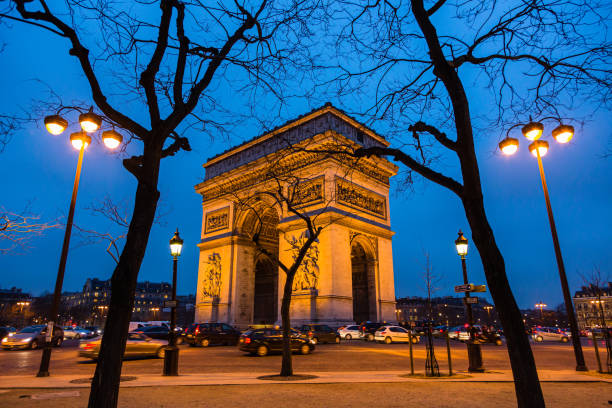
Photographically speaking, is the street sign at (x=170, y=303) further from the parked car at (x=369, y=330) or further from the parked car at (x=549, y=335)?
the parked car at (x=549, y=335)

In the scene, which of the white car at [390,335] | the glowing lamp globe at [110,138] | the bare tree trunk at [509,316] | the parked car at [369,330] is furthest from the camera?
the parked car at [369,330]

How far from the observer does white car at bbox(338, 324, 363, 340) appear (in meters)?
30.4

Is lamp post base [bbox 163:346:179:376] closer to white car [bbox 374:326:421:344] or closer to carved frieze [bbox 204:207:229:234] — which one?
white car [bbox 374:326:421:344]

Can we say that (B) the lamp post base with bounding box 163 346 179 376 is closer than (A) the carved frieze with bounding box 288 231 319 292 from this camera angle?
Yes

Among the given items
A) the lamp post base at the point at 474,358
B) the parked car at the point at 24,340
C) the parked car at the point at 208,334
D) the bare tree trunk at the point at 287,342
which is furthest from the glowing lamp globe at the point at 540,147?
the parked car at the point at 24,340

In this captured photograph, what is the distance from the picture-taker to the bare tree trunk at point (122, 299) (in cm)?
465

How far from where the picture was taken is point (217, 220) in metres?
42.7

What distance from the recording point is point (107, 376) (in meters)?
4.68

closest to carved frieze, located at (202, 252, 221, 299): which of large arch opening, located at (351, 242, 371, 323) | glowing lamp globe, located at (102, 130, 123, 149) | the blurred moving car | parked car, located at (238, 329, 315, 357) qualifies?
large arch opening, located at (351, 242, 371, 323)

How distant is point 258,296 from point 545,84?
1605 inches

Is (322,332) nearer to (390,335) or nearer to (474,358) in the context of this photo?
(390,335)

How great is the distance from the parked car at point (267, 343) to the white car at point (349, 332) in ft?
33.5

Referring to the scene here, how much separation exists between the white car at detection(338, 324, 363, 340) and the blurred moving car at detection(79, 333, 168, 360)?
49.3 ft

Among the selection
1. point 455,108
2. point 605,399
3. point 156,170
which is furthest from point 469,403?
point 156,170
